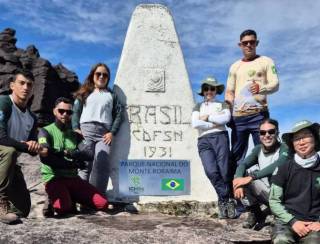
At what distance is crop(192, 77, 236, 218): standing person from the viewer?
23.0 ft

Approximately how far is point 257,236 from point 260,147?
4.01ft

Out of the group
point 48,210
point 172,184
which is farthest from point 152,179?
point 48,210

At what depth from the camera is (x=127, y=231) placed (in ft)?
19.4

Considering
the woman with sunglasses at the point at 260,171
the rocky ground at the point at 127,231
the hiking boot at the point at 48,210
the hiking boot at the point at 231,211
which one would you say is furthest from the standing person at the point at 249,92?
the hiking boot at the point at 48,210

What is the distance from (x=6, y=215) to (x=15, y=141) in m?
0.96

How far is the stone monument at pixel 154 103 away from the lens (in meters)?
8.45

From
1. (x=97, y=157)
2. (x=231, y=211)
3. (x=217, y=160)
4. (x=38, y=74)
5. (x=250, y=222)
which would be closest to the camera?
(x=250, y=222)

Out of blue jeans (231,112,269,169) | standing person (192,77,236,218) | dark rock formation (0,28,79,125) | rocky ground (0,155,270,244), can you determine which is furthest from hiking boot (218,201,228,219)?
dark rock formation (0,28,79,125)

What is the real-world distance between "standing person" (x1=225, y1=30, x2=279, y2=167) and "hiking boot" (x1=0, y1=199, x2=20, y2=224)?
3558mm

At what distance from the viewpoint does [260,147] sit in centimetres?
651

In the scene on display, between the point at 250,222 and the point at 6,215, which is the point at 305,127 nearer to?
the point at 250,222

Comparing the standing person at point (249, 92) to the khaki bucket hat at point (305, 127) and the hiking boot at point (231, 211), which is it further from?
the khaki bucket hat at point (305, 127)

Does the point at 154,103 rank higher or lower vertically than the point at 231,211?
higher

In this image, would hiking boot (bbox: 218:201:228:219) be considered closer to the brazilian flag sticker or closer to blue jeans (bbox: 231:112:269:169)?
blue jeans (bbox: 231:112:269:169)
